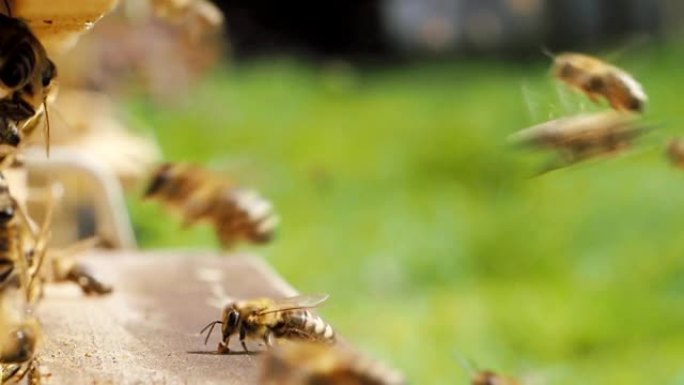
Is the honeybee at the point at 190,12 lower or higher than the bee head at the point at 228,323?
higher

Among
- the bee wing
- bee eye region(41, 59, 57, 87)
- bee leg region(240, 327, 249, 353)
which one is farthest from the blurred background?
bee eye region(41, 59, 57, 87)

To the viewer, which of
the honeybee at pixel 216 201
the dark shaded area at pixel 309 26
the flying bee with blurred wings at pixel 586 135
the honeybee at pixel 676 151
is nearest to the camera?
the flying bee with blurred wings at pixel 586 135

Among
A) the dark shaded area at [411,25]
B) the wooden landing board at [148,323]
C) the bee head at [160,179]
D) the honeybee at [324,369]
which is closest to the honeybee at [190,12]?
the bee head at [160,179]

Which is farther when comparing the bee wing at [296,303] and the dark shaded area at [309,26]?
the dark shaded area at [309,26]

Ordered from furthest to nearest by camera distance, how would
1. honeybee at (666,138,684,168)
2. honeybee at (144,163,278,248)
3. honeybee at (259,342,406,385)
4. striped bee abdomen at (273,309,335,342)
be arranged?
1. honeybee at (144,163,278,248)
2. honeybee at (666,138,684,168)
3. striped bee abdomen at (273,309,335,342)
4. honeybee at (259,342,406,385)

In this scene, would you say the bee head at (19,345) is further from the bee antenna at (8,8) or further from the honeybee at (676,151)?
the honeybee at (676,151)

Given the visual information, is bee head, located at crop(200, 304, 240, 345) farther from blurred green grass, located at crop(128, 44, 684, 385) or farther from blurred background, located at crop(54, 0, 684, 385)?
blurred green grass, located at crop(128, 44, 684, 385)

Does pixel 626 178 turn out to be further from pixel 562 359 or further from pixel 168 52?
pixel 168 52
